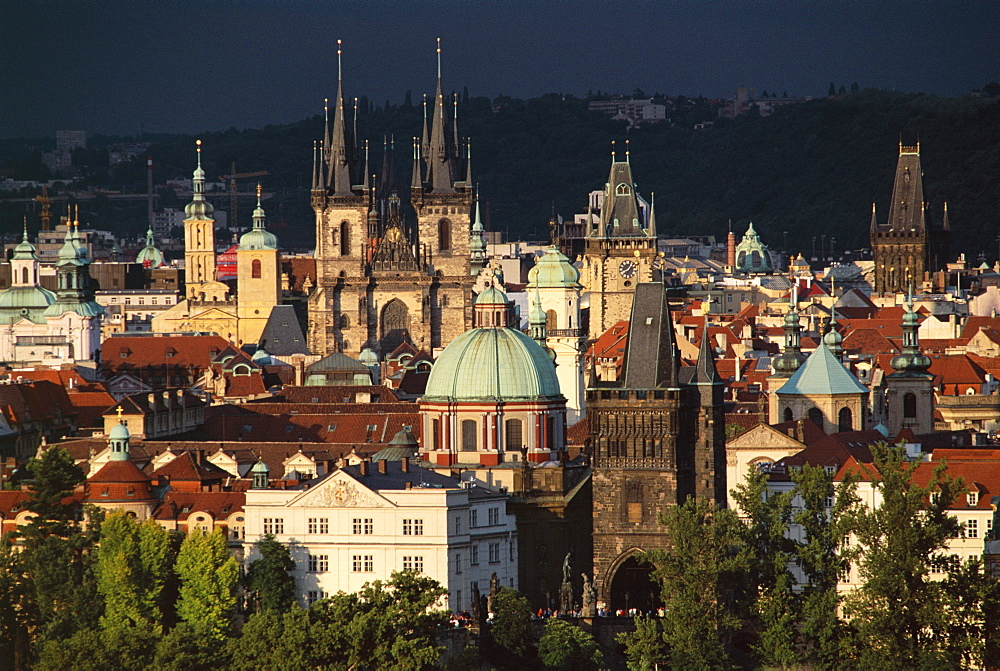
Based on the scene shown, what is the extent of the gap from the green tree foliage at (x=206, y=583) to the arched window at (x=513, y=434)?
1651 cm

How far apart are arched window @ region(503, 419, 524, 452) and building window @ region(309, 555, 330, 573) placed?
12.9 metres

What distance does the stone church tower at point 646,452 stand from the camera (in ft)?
322

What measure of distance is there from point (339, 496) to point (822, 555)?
16.6m

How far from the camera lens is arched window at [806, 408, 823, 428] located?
398ft

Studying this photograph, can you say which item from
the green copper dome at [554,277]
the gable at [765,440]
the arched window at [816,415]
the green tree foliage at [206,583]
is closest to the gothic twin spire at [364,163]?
the green copper dome at [554,277]

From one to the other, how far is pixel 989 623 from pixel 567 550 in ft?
60.2

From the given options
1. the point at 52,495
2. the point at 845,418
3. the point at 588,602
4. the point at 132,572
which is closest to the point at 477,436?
the point at 588,602

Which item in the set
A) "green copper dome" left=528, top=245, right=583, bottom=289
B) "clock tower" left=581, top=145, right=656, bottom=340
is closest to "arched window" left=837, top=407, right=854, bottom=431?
"green copper dome" left=528, top=245, right=583, bottom=289

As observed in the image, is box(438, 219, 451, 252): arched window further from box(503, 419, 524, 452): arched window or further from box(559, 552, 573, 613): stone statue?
box(559, 552, 573, 613): stone statue

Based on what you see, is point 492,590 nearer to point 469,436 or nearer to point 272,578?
point 272,578

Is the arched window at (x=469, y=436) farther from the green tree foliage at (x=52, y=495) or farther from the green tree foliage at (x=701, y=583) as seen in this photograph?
the green tree foliage at (x=701, y=583)

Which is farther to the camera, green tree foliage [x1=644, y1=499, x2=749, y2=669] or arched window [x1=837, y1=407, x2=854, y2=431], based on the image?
arched window [x1=837, y1=407, x2=854, y2=431]

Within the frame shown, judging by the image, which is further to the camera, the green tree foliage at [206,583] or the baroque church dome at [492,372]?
the baroque church dome at [492,372]

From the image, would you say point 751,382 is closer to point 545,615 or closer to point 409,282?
point 409,282
